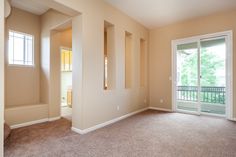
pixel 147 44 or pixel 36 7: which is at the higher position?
pixel 36 7

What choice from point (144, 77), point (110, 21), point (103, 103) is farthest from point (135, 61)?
point (103, 103)

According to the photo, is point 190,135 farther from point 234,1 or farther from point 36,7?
point 36,7

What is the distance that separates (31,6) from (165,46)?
4.36m

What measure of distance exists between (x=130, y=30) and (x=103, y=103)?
2.48 meters

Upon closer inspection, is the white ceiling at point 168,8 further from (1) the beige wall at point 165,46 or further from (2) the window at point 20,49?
(2) the window at point 20,49

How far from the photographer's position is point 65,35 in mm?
4598

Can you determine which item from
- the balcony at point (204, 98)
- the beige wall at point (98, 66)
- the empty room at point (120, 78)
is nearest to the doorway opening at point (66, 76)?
the empty room at point (120, 78)

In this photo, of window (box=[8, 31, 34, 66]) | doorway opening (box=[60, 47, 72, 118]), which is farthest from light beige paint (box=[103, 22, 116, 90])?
doorway opening (box=[60, 47, 72, 118])

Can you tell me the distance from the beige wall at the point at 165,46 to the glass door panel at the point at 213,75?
1.48 feet

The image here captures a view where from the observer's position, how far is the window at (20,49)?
3.90 meters

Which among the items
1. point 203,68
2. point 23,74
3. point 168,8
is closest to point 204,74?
point 203,68

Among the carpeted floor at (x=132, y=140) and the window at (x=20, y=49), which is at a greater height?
the window at (x=20, y=49)

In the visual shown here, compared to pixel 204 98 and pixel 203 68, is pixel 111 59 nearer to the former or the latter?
pixel 203 68

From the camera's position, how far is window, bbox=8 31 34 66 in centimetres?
390
